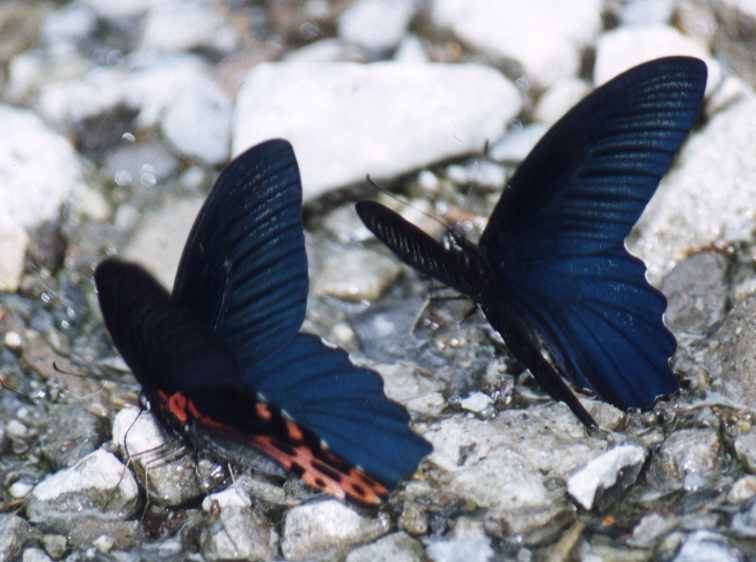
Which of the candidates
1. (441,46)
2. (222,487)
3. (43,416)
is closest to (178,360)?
(222,487)

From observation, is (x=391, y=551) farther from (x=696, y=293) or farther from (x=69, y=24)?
(x=69, y=24)

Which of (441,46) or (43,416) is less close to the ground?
(441,46)

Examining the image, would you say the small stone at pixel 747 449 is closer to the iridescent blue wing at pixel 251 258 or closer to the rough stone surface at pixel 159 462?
the iridescent blue wing at pixel 251 258

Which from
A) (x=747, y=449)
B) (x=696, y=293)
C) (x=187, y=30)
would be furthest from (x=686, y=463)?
(x=187, y=30)

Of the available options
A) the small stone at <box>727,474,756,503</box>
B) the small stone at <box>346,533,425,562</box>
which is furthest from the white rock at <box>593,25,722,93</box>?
the small stone at <box>346,533,425,562</box>

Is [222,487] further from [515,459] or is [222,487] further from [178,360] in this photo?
[515,459]

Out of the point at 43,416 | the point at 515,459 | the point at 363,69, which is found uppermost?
the point at 363,69

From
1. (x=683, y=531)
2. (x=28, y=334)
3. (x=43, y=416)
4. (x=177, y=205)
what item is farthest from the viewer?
(x=177, y=205)
